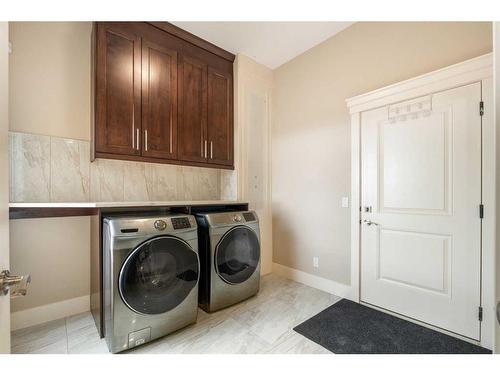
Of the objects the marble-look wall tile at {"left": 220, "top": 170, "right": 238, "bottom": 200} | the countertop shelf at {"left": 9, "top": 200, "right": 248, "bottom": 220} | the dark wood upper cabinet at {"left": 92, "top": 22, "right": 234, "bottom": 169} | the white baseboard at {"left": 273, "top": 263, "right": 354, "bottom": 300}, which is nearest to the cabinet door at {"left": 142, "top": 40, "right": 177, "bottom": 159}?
the dark wood upper cabinet at {"left": 92, "top": 22, "right": 234, "bottom": 169}

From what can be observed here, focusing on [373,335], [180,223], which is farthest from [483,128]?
[180,223]

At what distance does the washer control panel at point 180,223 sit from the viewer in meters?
1.65

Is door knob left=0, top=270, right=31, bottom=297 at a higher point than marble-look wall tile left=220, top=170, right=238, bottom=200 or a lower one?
lower

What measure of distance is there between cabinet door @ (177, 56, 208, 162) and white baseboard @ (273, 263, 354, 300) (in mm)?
1689

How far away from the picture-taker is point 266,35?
7.70ft

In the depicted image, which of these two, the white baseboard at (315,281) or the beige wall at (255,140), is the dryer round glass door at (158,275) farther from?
the white baseboard at (315,281)

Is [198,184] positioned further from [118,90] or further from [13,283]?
[13,283]

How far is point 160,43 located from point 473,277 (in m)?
3.20

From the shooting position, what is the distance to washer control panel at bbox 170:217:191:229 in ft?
5.42

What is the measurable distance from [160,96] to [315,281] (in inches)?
99.1

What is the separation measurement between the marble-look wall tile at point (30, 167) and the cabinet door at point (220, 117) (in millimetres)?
1401

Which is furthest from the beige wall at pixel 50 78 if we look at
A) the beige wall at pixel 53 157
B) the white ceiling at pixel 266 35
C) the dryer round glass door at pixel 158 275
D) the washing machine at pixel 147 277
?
the dryer round glass door at pixel 158 275

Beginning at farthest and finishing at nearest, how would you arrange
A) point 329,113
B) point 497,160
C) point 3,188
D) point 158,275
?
point 329,113 → point 158,275 → point 3,188 → point 497,160

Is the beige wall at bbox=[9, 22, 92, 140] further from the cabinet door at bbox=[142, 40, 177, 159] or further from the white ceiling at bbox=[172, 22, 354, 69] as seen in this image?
the white ceiling at bbox=[172, 22, 354, 69]
